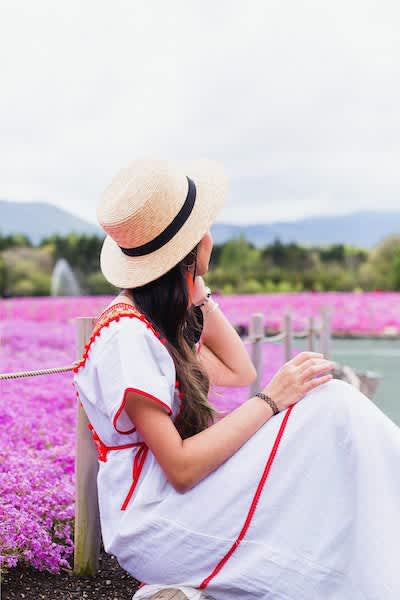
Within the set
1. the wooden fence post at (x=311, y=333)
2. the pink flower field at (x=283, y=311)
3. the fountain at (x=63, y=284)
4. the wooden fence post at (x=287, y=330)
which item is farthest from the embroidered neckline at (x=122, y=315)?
the fountain at (x=63, y=284)

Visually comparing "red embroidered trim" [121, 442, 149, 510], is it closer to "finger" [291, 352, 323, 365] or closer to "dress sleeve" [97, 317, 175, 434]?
"dress sleeve" [97, 317, 175, 434]

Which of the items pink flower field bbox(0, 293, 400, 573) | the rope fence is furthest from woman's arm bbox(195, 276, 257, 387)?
the rope fence

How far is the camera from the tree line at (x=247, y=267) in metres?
27.0

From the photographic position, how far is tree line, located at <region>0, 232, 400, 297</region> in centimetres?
2700

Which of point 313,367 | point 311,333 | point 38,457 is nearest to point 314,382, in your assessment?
point 313,367

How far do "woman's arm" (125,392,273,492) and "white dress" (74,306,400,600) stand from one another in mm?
30

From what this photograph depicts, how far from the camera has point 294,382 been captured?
214cm

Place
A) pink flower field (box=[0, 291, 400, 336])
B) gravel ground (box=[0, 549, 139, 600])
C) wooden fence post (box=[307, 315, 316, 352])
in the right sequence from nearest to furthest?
gravel ground (box=[0, 549, 139, 600])
wooden fence post (box=[307, 315, 316, 352])
pink flower field (box=[0, 291, 400, 336])

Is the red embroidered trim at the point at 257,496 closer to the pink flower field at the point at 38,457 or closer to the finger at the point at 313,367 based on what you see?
the finger at the point at 313,367

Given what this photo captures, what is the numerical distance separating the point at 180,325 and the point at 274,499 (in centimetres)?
51

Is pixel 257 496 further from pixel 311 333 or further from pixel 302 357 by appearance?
pixel 311 333

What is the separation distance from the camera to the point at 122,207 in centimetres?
220

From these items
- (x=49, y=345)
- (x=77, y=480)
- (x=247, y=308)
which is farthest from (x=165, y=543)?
(x=247, y=308)

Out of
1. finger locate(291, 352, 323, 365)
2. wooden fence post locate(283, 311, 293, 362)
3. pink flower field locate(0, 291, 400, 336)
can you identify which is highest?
finger locate(291, 352, 323, 365)
